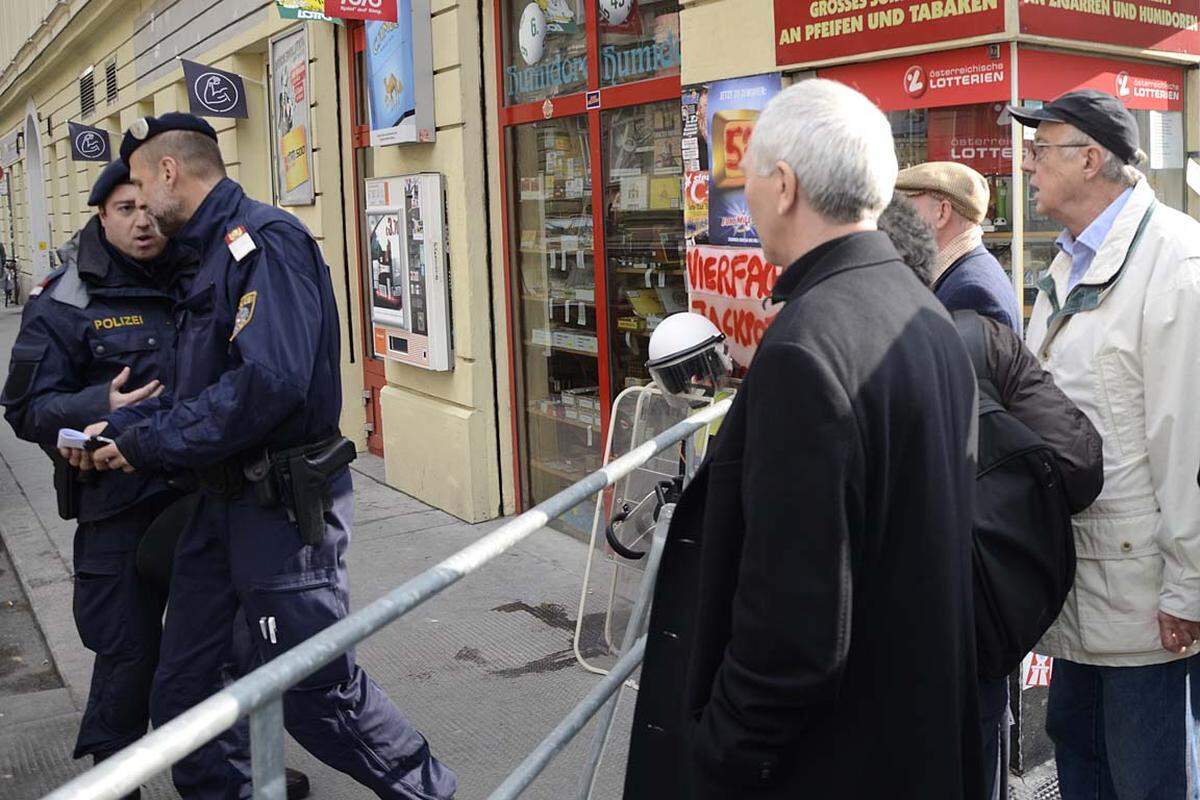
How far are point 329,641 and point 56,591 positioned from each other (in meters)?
5.19

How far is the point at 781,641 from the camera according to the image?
1.63 metres

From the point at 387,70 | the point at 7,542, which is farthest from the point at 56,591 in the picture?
the point at 387,70

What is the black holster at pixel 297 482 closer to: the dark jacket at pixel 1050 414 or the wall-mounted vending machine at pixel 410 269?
the dark jacket at pixel 1050 414

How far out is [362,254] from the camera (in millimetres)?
8742

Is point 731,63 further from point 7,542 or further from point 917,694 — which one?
point 7,542

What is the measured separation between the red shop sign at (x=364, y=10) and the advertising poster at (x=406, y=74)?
7 cm

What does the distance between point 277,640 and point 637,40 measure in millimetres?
3727

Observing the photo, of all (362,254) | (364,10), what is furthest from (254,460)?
(362,254)

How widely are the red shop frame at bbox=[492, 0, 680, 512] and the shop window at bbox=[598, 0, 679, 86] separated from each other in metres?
0.05

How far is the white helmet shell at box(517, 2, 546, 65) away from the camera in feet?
21.0

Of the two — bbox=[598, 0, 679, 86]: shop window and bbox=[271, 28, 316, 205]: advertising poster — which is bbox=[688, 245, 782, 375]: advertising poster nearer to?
bbox=[598, 0, 679, 86]: shop window

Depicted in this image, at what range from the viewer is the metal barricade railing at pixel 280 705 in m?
1.27

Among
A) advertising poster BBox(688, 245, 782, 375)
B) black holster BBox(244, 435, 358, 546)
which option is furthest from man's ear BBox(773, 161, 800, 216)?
advertising poster BBox(688, 245, 782, 375)

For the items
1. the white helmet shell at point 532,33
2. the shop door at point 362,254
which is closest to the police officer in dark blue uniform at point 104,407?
the white helmet shell at point 532,33
